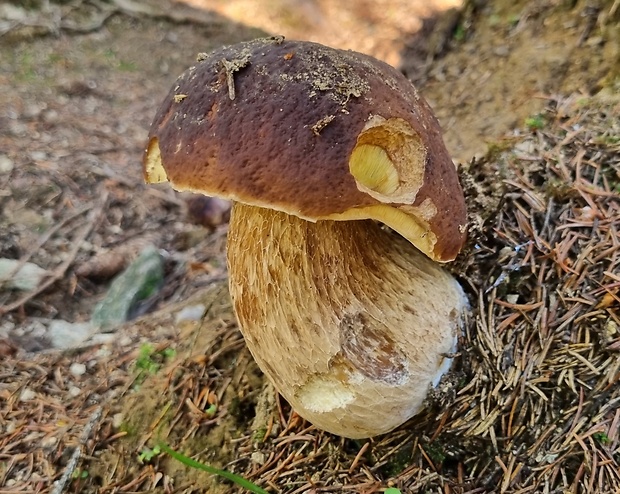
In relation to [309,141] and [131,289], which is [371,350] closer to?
[309,141]

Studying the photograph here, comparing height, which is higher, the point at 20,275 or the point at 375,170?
the point at 375,170

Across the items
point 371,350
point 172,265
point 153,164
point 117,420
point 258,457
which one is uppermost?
point 153,164

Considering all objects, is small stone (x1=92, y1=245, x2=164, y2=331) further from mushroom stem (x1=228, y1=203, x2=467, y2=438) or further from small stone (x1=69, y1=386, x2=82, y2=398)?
mushroom stem (x1=228, y1=203, x2=467, y2=438)

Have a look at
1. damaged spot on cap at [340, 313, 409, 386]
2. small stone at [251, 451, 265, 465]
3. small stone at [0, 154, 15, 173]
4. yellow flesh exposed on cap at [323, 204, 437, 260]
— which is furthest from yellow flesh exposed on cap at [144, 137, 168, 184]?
small stone at [0, 154, 15, 173]

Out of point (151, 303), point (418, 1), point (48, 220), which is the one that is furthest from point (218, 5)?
point (151, 303)

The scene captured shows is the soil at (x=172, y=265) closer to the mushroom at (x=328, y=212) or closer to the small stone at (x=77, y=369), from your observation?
the small stone at (x=77, y=369)

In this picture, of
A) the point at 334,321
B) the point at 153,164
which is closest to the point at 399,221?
the point at 334,321

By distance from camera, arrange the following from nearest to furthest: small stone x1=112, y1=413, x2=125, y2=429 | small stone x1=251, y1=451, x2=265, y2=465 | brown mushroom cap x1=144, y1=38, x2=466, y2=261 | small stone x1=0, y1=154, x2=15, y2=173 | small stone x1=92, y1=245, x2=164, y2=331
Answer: brown mushroom cap x1=144, y1=38, x2=466, y2=261
small stone x1=251, y1=451, x2=265, y2=465
small stone x1=112, y1=413, x2=125, y2=429
small stone x1=92, y1=245, x2=164, y2=331
small stone x1=0, y1=154, x2=15, y2=173

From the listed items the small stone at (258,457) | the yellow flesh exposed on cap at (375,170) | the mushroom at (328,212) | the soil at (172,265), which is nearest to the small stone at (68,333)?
the soil at (172,265)

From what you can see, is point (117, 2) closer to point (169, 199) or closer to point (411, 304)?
point (169, 199)
